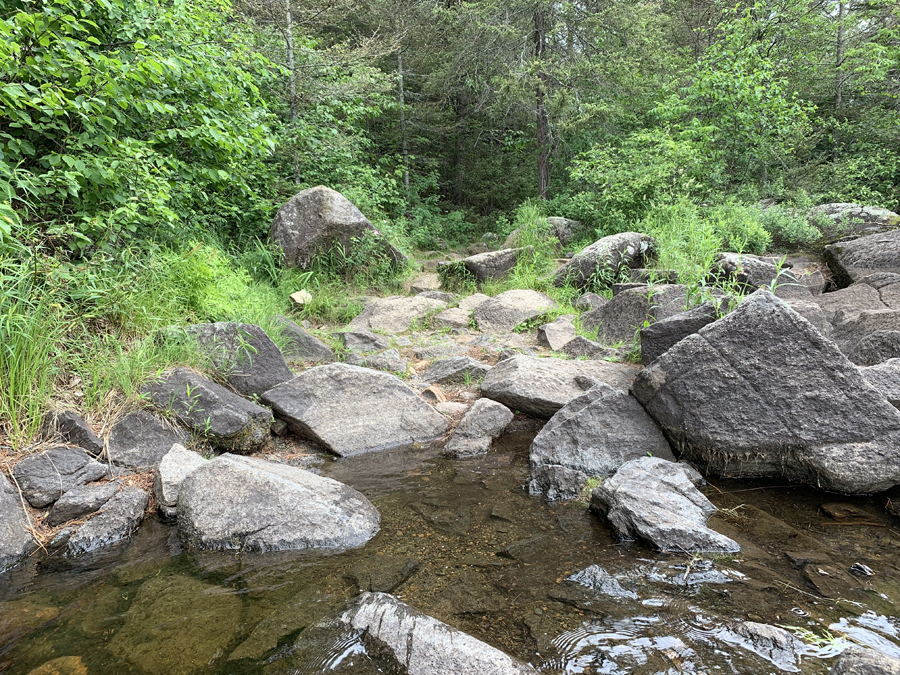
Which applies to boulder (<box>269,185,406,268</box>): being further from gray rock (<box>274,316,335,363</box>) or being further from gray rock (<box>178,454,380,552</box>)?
gray rock (<box>178,454,380,552</box>)

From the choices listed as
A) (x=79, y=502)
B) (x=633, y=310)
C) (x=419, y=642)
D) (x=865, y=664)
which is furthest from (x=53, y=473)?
(x=633, y=310)

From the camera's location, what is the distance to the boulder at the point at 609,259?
334 inches

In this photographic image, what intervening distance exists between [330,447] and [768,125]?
38.6 feet

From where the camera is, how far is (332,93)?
35.8 feet

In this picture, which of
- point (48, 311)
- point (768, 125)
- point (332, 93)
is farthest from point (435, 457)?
point (768, 125)

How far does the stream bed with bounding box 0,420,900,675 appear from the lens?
2.15 m

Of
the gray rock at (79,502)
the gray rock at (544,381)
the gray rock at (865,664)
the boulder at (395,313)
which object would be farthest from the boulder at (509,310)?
the gray rock at (865,664)

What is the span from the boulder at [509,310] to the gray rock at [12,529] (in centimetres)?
581

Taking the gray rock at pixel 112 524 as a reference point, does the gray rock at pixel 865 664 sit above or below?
above

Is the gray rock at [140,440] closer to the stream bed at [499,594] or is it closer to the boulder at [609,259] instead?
the stream bed at [499,594]

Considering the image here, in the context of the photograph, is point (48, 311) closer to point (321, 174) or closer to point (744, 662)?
point (744, 662)

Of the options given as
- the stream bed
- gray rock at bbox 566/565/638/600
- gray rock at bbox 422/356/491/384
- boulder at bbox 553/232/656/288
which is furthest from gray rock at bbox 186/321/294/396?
boulder at bbox 553/232/656/288

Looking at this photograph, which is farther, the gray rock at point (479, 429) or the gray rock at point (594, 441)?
the gray rock at point (479, 429)

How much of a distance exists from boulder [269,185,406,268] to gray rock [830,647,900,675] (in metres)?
8.50
